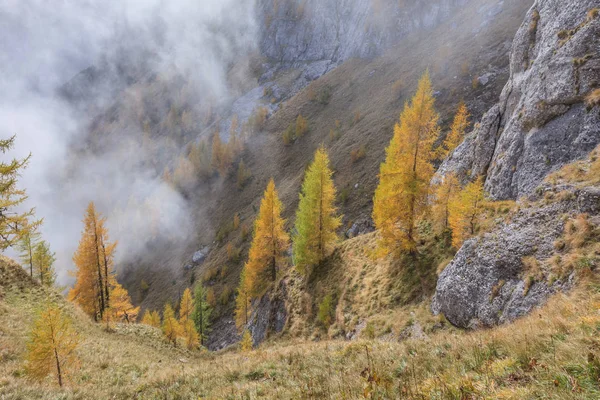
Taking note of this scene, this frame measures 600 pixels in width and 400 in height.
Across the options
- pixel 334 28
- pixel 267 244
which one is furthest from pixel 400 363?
pixel 334 28

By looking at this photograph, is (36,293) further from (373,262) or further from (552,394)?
(552,394)

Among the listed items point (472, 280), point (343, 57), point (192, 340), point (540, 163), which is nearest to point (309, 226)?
point (472, 280)

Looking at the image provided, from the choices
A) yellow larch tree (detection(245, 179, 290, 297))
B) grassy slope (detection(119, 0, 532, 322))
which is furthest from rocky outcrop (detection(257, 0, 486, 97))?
yellow larch tree (detection(245, 179, 290, 297))

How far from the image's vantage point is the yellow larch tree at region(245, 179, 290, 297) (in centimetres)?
3475

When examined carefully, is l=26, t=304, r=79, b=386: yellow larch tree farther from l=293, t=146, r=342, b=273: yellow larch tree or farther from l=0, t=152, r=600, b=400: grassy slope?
l=293, t=146, r=342, b=273: yellow larch tree

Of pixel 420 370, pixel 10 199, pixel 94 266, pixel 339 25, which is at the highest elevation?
pixel 339 25

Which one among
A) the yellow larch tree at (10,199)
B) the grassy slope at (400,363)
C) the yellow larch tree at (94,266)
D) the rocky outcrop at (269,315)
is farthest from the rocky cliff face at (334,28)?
the yellow larch tree at (10,199)

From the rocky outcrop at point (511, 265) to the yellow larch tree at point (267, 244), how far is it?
2271 cm

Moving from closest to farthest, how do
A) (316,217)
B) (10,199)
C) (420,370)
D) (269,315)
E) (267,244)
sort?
1. (420,370)
2. (10,199)
3. (316,217)
4. (269,315)
5. (267,244)

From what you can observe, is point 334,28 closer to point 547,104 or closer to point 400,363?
point 547,104

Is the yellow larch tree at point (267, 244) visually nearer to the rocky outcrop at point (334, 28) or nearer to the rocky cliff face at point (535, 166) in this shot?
the rocky cliff face at point (535, 166)

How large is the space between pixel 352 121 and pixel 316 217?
67.2 m

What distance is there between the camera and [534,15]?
70.6ft

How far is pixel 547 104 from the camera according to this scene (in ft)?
52.9
